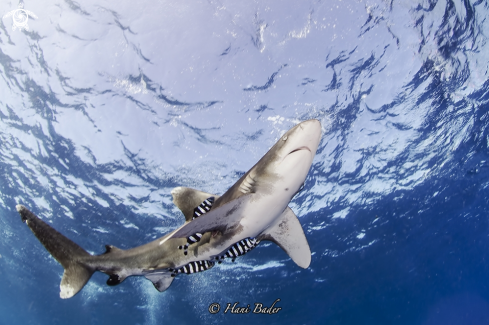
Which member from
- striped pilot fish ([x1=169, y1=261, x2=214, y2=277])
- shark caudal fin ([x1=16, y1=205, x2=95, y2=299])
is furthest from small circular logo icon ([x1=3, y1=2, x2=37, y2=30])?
striped pilot fish ([x1=169, y1=261, x2=214, y2=277])

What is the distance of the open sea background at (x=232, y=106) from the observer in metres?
9.27

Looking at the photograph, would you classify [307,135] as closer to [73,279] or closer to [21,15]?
[73,279]

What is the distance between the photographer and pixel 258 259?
23422 millimetres

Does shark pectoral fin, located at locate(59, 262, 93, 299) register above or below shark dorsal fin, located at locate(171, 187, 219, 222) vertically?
below

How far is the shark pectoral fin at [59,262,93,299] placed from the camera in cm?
456

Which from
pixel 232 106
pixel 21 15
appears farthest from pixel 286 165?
pixel 21 15

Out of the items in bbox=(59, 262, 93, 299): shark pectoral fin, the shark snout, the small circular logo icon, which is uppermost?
the small circular logo icon

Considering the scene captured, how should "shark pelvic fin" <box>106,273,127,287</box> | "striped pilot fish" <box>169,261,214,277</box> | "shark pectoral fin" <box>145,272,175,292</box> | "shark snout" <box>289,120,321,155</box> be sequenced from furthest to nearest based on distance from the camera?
"shark pectoral fin" <box>145,272,175,292</box> → "shark pelvic fin" <box>106,273,127,287</box> → "striped pilot fish" <box>169,261,214,277</box> → "shark snout" <box>289,120,321,155</box>

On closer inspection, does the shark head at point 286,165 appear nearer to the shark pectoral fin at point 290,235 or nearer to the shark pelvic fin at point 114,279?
the shark pectoral fin at point 290,235

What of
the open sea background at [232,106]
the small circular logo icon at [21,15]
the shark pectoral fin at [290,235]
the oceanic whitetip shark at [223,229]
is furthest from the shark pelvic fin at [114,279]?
the small circular logo icon at [21,15]

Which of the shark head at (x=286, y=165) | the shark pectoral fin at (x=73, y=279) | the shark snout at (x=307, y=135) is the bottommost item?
the shark pectoral fin at (x=73, y=279)

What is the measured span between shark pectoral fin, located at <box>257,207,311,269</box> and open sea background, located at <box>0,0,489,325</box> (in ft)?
23.3

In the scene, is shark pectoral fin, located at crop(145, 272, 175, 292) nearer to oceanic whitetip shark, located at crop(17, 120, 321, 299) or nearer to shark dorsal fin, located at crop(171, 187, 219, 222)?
oceanic whitetip shark, located at crop(17, 120, 321, 299)

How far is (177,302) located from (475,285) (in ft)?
222
